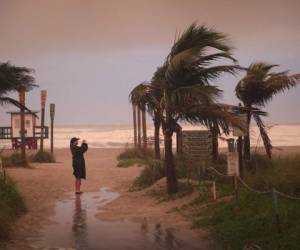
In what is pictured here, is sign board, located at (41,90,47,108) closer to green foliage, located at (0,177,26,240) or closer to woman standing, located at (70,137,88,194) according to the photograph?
woman standing, located at (70,137,88,194)

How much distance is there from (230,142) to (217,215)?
242 centimetres

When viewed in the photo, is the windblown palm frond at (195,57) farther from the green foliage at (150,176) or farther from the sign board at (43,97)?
the sign board at (43,97)

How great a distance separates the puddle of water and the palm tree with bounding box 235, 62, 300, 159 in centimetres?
552

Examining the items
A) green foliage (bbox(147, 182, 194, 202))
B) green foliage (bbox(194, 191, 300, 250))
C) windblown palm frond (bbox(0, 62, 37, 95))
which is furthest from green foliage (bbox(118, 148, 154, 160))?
green foliage (bbox(194, 191, 300, 250))

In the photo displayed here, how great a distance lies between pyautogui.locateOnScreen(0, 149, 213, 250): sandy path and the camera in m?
8.52

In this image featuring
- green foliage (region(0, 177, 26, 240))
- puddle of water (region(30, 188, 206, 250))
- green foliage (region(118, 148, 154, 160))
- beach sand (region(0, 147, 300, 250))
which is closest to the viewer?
puddle of water (region(30, 188, 206, 250))

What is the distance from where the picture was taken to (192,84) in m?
11.5

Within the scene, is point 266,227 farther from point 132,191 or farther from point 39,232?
point 132,191

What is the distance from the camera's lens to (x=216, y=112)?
1059cm

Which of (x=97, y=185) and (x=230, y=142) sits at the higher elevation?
(x=230, y=142)

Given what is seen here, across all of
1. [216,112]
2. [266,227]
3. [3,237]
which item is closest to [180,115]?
[216,112]

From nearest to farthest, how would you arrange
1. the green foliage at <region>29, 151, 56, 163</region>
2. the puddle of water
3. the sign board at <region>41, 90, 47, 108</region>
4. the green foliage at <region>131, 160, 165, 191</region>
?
the puddle of water → the green foliage at <region>131, 160, 165, 191</region> → the green foliage at <region>29, 151, 56, 163</region> → the sign board at <region>41, 90, 47, 108</region>

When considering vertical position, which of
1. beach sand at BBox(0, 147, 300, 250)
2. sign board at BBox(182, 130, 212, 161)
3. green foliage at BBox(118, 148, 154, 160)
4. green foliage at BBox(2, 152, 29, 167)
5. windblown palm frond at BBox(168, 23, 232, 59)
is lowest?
beach sand at BBox(0, 147, 300, 250)

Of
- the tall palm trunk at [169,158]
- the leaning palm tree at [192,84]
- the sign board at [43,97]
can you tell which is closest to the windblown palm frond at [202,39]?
the leaning palm tree at [192,84]
